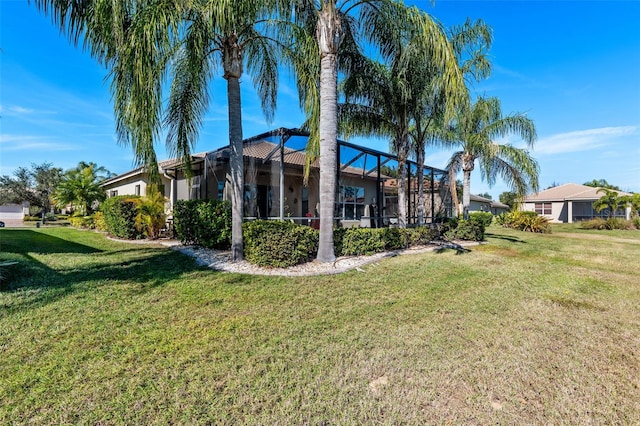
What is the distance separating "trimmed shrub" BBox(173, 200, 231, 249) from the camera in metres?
9.41

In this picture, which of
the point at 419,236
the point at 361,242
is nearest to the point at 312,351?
the point at 361,242

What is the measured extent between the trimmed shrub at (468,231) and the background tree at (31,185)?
36.6 metres

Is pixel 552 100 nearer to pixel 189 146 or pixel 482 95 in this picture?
pixel 482 95

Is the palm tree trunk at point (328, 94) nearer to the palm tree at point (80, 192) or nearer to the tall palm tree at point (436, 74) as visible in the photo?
the tall palm tree at point (436, 74)

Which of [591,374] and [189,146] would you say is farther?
[189,146]

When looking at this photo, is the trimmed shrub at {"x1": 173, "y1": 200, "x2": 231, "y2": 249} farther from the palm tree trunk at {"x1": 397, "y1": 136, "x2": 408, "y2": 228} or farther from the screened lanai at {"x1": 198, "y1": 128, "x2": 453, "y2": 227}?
the palm tree trunk at {"x1": 397, "y1": 136, "x2": 408, "y2": 228}

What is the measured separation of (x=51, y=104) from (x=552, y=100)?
24.1m

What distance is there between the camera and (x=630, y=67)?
1230cm

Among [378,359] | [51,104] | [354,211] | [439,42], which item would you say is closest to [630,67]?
[439,42]

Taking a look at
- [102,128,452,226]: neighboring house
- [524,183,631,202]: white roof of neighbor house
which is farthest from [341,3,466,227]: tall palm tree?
[524,183,631,202]: white roof of neighbor house

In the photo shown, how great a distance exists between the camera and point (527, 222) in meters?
21.1

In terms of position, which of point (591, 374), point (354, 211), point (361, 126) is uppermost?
point (361, 126)

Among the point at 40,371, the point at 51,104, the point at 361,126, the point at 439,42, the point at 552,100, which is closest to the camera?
the point at 40,371

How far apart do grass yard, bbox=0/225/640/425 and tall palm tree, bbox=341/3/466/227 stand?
17.0 feet
